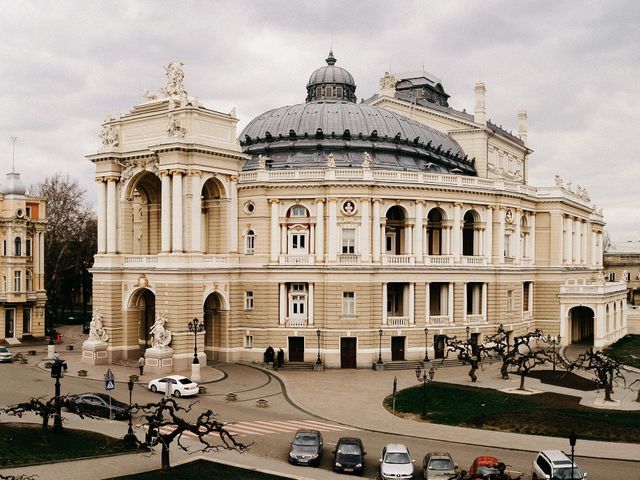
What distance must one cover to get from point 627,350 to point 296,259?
3648 centimetres

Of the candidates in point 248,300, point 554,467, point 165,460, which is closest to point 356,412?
point 165,460

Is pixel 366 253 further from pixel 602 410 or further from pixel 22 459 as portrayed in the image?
pixel 22 459

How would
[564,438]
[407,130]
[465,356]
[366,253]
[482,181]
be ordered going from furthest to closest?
[407,130] → [482,181] → [366,253] → [465,356] → [564,438]

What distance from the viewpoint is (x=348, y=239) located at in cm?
6088

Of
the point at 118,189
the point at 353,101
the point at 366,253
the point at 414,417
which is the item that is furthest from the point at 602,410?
the point at 353,101

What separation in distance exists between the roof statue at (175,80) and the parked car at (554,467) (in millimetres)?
40577

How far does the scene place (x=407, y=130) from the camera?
7275cm

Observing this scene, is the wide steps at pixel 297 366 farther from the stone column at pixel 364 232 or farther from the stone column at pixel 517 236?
the stone column at pixel 517 236

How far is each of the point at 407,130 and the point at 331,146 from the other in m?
9.03

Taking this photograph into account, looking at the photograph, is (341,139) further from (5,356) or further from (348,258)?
(5,356)

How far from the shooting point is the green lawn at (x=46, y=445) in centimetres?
3028

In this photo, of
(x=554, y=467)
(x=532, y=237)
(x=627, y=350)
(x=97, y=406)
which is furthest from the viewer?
(x=532, y=237)

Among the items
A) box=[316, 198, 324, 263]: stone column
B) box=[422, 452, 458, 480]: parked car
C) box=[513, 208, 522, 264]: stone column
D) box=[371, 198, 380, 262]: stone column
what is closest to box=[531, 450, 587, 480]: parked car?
box=[422, 452, 458, 480]: parked car

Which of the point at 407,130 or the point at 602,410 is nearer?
the point at 602,410
